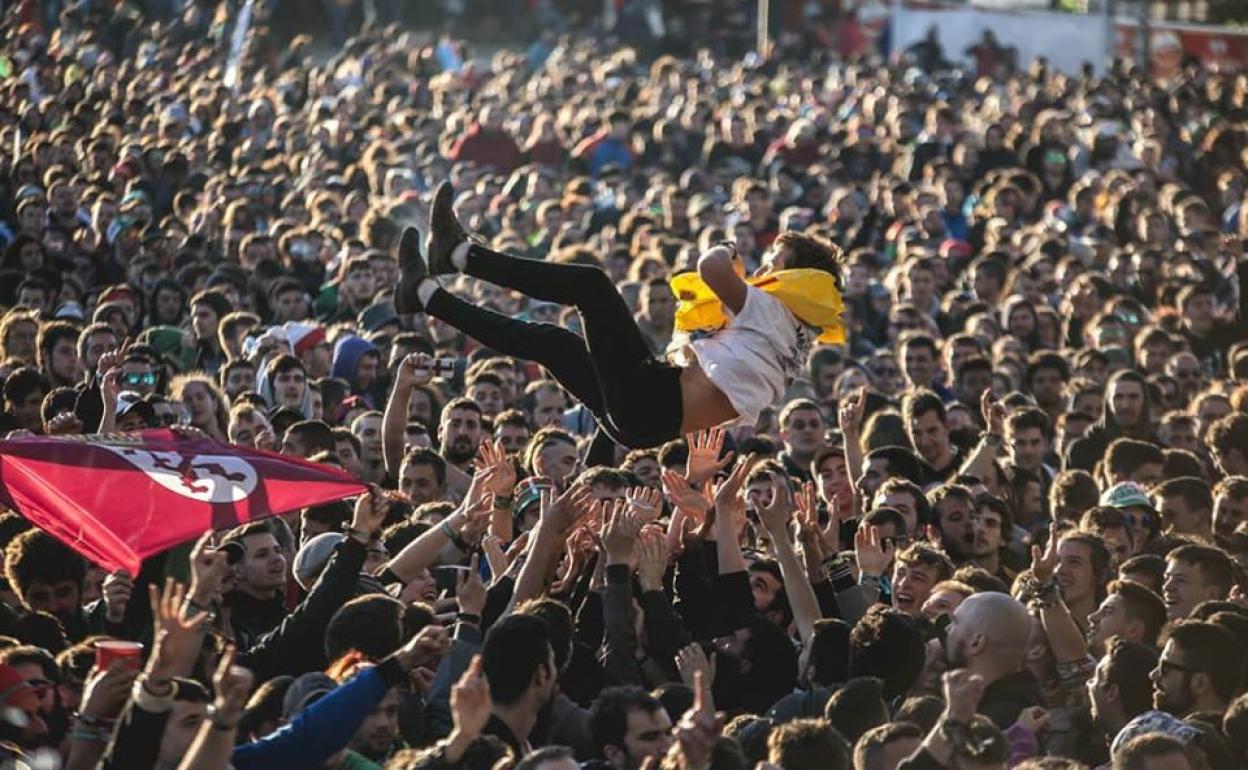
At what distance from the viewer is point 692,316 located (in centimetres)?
866

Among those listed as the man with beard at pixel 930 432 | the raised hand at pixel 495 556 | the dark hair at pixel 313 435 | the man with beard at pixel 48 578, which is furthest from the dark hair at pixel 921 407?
the man with beard at pixel 48 578

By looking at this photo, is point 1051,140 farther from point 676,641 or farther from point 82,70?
point 676,641

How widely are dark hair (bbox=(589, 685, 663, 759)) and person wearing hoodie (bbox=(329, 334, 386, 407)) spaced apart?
679 cm

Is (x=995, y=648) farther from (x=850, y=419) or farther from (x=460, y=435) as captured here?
(x=460, y=435)

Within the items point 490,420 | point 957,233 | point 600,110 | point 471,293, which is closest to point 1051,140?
point 957,233

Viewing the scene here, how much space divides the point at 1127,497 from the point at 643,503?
9.86 ft

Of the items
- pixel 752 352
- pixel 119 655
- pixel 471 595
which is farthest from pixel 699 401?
pixel 119 655

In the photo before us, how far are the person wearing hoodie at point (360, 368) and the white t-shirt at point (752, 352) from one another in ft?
17.0

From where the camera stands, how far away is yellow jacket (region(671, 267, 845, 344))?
8.52 metres

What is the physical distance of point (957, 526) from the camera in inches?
391

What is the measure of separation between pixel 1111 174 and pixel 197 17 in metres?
13.5

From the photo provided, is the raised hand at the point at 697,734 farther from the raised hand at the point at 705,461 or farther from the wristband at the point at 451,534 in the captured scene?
the raised hand at the point at 705,461

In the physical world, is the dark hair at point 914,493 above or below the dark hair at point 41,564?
below

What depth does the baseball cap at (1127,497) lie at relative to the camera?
1034cm
